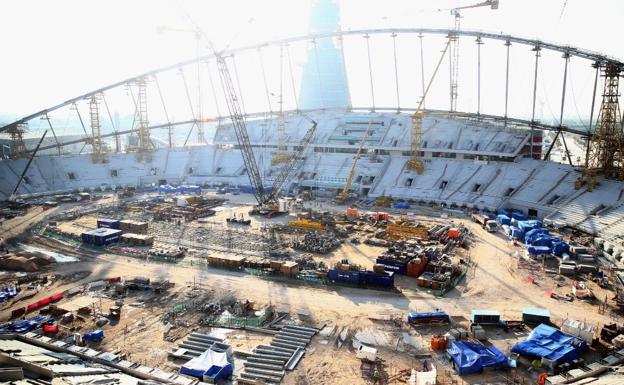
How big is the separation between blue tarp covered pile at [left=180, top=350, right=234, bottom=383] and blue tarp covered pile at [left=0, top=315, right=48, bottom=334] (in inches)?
339

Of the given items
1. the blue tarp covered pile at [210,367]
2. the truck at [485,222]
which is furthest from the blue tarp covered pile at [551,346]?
the truck at [485,222]

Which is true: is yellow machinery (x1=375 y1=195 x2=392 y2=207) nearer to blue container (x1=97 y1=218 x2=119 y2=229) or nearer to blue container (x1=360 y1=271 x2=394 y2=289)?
blue container (x1=360 y1=271 x2=394 y2=289)

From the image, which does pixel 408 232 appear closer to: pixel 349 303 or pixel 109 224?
pixel 349 303

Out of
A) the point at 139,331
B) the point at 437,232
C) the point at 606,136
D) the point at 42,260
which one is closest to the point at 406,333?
the point at 139,331

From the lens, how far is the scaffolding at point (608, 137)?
146 feet

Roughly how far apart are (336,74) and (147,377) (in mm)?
99311

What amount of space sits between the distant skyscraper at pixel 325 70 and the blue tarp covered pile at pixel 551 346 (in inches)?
3547

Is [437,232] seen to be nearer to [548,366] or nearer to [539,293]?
[539,293]

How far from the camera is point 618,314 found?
23547mm

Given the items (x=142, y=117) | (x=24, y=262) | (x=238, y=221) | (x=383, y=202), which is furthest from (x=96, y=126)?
(x=383, y=202)

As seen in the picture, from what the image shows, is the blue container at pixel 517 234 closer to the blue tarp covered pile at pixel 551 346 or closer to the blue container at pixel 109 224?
the blue tarp covered pile at pixel 551 346

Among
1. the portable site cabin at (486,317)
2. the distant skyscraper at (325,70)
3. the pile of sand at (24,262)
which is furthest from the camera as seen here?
the distant skyscraper at (325,70)

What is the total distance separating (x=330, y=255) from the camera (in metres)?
34.0

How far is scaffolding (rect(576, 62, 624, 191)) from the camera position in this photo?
44.4 meters
